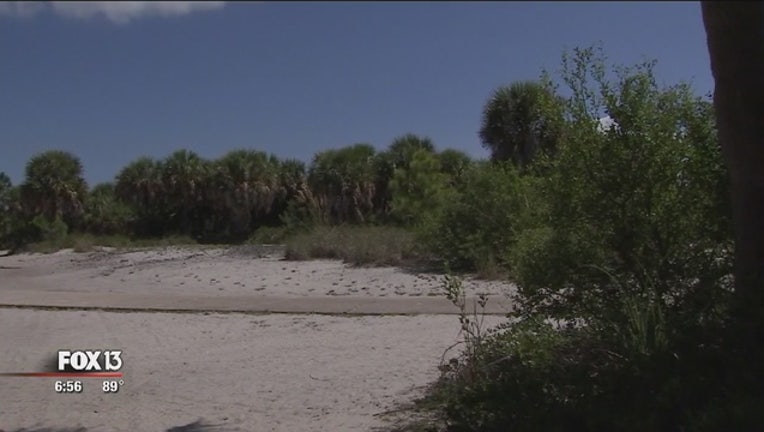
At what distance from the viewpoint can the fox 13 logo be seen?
9609 mm

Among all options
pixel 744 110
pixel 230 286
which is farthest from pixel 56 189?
pixel 744 110

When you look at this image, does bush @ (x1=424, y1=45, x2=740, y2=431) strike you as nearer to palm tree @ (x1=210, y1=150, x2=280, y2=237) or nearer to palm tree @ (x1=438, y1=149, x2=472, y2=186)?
palm tree @ (x1=438, y1=149, x2=472, y2=186)

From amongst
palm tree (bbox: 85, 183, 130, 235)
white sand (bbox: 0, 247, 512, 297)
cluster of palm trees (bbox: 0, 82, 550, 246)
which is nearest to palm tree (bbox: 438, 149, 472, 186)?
cluster of palm trees (bbox: 0, 82, 550, 246)

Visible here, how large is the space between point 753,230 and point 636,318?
107 centimetres

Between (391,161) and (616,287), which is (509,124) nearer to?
(391,161)

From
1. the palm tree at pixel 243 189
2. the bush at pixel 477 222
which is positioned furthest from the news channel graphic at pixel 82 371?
the palm tree at pixel 243 189

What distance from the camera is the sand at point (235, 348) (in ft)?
26.1

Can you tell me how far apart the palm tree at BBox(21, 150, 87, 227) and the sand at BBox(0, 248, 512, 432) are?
1353 cm

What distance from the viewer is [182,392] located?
877 cm

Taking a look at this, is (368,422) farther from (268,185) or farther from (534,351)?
(268,185)

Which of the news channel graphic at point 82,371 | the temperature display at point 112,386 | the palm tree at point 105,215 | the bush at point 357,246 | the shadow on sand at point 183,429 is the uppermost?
the palm tree at point 105,215

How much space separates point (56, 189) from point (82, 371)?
31.3 metres

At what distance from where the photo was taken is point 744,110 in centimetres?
654

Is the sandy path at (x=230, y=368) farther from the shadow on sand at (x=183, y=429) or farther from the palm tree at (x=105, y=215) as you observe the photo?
the palm tree at (x=105, y=215)
